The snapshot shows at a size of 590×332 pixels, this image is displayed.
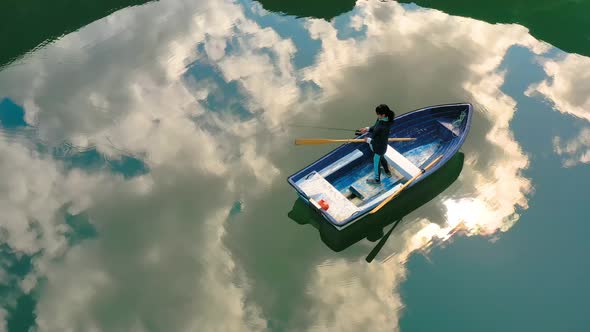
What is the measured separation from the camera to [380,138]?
1391 centimetres

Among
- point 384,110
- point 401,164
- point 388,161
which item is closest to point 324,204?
point 388,161

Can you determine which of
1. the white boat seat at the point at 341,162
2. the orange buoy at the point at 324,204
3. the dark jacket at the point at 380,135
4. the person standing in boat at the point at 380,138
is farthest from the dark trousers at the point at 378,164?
the orange buoy at the point at 324,204

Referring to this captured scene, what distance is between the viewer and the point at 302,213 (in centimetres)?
1518

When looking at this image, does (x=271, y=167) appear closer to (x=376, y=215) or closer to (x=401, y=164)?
(x=376, y=215)

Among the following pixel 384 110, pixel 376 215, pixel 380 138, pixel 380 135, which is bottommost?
pixel 376 215

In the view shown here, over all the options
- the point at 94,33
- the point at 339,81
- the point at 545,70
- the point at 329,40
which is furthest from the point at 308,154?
the point at 94,33

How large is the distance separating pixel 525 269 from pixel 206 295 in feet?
30.0

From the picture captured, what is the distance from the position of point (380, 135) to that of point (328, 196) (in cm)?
232

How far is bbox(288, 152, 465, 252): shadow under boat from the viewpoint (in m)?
14.6

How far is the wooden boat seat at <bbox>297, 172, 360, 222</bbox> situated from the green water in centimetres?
123

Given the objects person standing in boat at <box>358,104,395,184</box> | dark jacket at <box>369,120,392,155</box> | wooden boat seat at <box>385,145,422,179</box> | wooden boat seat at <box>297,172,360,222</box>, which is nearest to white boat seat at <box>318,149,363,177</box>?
wooden boat seat at <box>297,172,360,222</box>

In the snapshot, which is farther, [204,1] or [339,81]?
[204,1]

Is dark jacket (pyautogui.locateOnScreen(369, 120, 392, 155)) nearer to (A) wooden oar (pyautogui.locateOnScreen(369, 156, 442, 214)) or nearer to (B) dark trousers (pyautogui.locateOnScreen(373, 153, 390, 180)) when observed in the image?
(B) dark trousers (pyautogui.locateOnScreen(373, 153, 390, 180))

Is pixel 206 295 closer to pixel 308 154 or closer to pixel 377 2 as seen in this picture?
pixel 308 154
